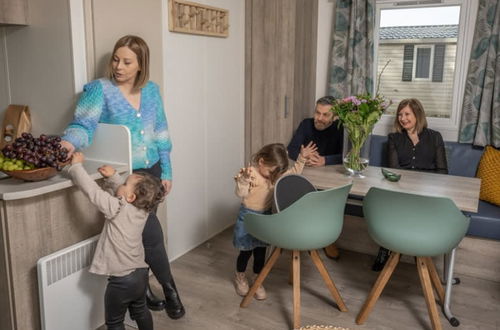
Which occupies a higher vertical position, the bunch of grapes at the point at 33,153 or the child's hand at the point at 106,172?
the bunch of grapes at the point at 33,153

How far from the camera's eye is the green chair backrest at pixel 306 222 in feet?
7.55

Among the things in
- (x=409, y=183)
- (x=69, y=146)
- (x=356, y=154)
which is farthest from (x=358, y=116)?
(x=69, y=146)

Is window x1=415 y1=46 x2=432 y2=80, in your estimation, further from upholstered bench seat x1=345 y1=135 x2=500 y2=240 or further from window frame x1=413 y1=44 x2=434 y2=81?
upholstered bench seat x1=345 y1=135 x2=500 y2=240

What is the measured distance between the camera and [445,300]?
2.65 metres

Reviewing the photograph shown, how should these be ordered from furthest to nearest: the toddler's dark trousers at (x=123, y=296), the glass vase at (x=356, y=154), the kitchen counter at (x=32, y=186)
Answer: the glass vase at (x=356, y=154)
the toddler's dark trousers at (x=123, y=296)
the kitchen counter at (x=32, y=186)

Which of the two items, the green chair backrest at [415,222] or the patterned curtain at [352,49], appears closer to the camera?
the green chair backrest at [415,222]

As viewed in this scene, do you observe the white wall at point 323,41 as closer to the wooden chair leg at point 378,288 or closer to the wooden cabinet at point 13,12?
the wooden chair leg at point 378,288

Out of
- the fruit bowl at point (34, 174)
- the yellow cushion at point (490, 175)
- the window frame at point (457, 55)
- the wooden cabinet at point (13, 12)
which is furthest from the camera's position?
the window frame at point (457, 55)

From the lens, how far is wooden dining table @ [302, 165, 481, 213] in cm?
251

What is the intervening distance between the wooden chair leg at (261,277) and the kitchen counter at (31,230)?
0.93 metres

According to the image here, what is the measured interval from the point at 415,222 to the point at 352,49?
1900mm

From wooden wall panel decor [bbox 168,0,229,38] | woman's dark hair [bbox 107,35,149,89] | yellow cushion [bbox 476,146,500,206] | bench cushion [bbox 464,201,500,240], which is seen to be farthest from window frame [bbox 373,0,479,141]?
woman's dark hair [bbox 107,35,149,89]

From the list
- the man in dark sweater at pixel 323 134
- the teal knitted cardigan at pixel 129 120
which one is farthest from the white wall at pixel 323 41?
the teal knitted cardigan at pixel 129 120

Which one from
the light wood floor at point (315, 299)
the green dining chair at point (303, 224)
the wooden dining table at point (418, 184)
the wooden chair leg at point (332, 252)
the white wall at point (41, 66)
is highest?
the white wall at point (41, 66)
